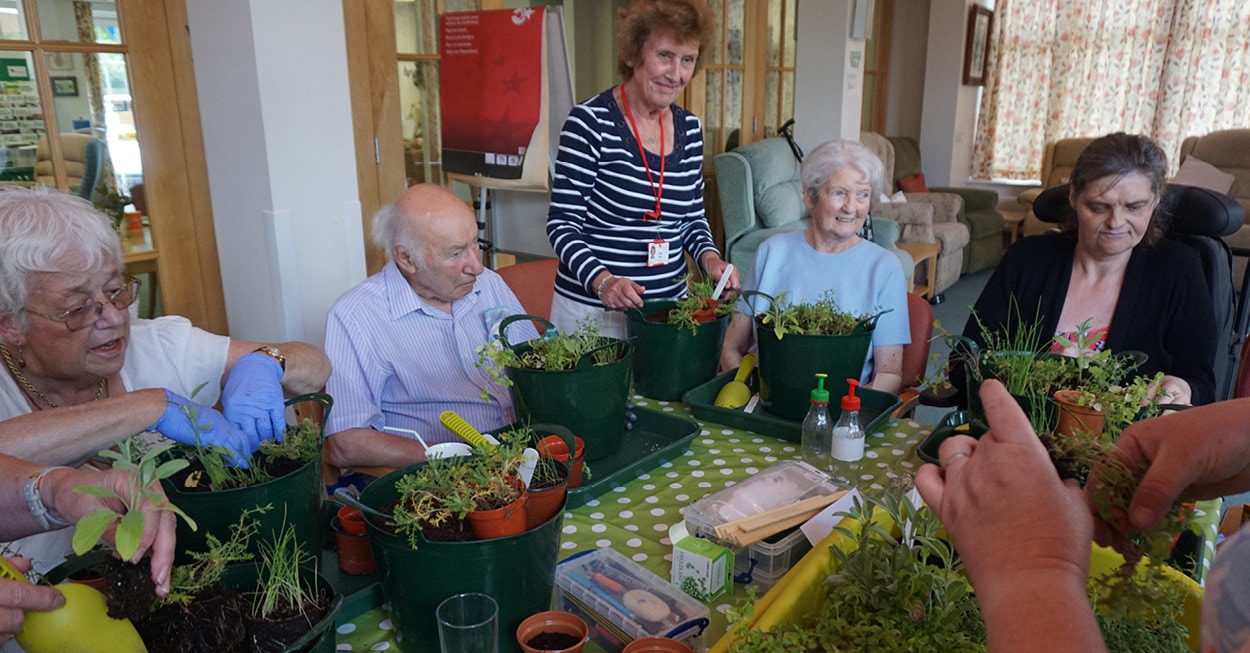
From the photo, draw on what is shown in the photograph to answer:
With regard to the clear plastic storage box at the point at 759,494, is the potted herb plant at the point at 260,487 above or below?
above

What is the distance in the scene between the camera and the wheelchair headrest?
2141mm

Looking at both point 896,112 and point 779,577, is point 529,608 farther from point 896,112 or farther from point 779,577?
point 896,112

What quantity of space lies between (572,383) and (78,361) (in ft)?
2.74

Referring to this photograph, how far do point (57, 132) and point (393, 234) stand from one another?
1.73 m

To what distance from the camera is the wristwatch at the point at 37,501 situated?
3.26ft

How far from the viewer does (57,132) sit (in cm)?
269

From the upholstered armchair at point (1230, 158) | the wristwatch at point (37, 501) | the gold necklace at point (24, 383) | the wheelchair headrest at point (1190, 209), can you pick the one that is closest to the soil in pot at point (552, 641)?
the wristwatch at point (37, 501)

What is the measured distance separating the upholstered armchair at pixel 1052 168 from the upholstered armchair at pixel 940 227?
89cm

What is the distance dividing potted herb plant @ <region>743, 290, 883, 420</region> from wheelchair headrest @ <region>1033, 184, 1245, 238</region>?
867 mm

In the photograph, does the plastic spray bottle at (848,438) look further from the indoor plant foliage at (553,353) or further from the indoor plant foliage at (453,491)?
the indoor plant foliage at (453,491)

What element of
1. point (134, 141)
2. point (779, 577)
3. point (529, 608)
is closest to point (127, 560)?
point (529, 608)

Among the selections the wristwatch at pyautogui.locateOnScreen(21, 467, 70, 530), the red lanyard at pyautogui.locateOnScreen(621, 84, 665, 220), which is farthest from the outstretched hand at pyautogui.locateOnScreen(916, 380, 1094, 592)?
the red lanyard at pyautogui.locateOnScreen(621, 84, 665, 220)

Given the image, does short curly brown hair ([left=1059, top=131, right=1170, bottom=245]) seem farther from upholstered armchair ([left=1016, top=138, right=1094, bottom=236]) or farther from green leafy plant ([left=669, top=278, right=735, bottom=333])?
upholstered armchair ([left=1016, top=138, right=1094, bottom=236])

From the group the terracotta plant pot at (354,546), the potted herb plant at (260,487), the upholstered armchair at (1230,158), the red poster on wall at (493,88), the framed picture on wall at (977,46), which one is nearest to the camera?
the potted herb plant at (260,487)
